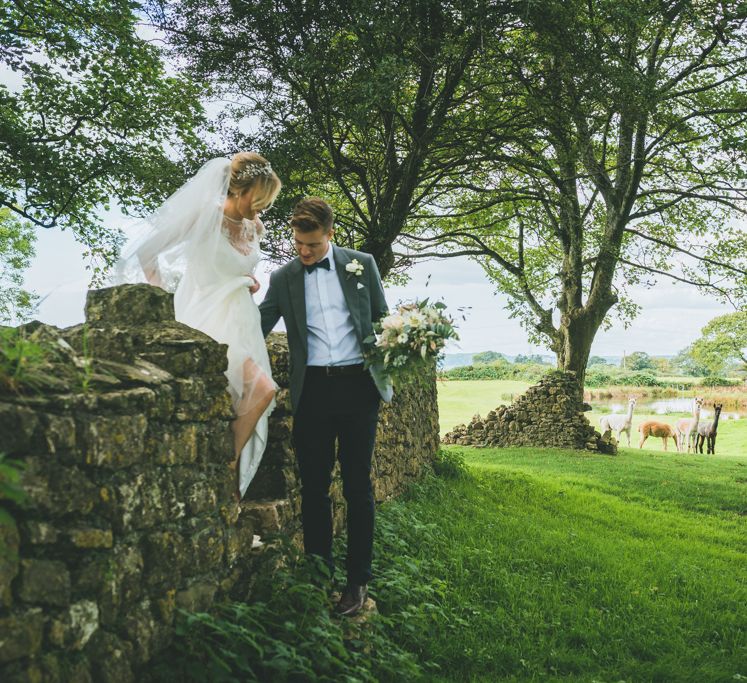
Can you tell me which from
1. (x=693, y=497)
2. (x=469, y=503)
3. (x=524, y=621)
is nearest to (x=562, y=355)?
(x=693, y=497)

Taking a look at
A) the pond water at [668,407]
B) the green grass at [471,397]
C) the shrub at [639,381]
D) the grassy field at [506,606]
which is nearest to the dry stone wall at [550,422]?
the green grass at [471,397]

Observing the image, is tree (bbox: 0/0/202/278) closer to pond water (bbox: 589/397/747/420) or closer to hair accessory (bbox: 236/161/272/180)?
hair accessory (bbox: 236/161/272/180)

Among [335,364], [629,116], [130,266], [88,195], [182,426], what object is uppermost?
[629,116]

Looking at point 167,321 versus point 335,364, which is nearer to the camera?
point 167,321

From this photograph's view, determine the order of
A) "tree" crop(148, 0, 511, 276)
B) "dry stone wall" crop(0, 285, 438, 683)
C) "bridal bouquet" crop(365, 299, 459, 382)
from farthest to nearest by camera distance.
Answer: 1. "tree" crop(148, 0, 511, 276)
2. "bridal bouquet" crop(365, 299, 459, 382)
3. "dry stone wall" crop(0, 285, 438, 683)

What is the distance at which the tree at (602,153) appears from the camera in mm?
10141

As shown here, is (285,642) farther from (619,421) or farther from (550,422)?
(619,421)

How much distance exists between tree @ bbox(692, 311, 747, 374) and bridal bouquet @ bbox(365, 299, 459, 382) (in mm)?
43927

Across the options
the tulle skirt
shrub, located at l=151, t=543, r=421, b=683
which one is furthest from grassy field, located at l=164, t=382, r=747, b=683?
the tulle skirt

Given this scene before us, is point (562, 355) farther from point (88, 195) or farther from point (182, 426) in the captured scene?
point (182, 426)

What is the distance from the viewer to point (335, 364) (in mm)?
3725

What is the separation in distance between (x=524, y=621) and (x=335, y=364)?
2.51 m

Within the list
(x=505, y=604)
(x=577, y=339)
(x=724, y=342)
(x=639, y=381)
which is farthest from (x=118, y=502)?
(x=639, y=381)

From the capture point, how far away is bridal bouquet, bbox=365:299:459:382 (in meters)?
3.68
